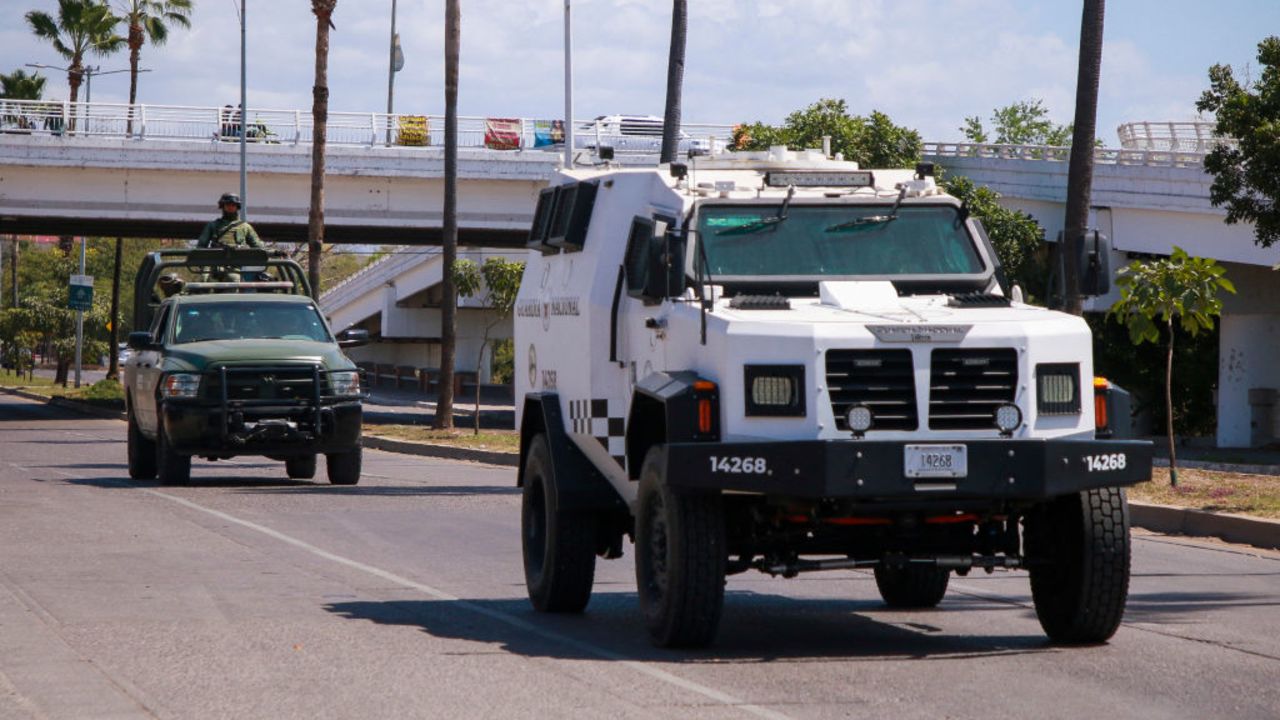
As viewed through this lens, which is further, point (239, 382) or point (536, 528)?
point (239, 382)

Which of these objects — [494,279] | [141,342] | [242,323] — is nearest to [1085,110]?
[242,323]

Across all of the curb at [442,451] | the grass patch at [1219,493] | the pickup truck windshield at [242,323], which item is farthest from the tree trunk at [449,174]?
the grass patch at [1219,493]

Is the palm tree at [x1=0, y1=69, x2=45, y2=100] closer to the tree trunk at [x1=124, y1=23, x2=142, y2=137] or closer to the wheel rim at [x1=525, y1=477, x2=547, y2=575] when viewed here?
the tree trunk at [x1=124, y1=23, x2=142, y2=137]

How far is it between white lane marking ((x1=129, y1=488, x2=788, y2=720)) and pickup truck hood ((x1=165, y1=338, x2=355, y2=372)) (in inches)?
132

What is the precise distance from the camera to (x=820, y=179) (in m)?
10.9

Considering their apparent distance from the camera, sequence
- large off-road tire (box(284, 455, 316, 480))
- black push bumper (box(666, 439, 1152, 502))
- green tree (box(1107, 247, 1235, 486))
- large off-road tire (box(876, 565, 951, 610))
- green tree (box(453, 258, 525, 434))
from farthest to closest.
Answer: green tree (box(453, 258, 525, 434))
large off-road tire (box(284, 455, 316, 480))
green tree (box(1107, 247, 1235, 486))
large off-road tire (box(876, 565, 951, 610))
black push bumper (box(666, 439, 1152, 502))

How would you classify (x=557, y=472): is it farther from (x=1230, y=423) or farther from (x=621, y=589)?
(x=1230, y=423)

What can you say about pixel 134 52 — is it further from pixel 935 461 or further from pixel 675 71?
pixel 935 461

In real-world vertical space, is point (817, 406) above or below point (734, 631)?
above

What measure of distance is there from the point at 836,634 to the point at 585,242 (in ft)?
9.62

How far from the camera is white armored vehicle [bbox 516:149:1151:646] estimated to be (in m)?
9.16

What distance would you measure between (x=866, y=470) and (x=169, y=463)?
14.5 m

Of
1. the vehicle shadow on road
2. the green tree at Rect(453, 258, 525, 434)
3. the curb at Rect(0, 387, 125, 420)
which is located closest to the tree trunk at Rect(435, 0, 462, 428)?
the green tree at Rect(453, 258, 525, 434)

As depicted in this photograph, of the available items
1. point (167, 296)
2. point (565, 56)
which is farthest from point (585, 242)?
point (565, 56)
